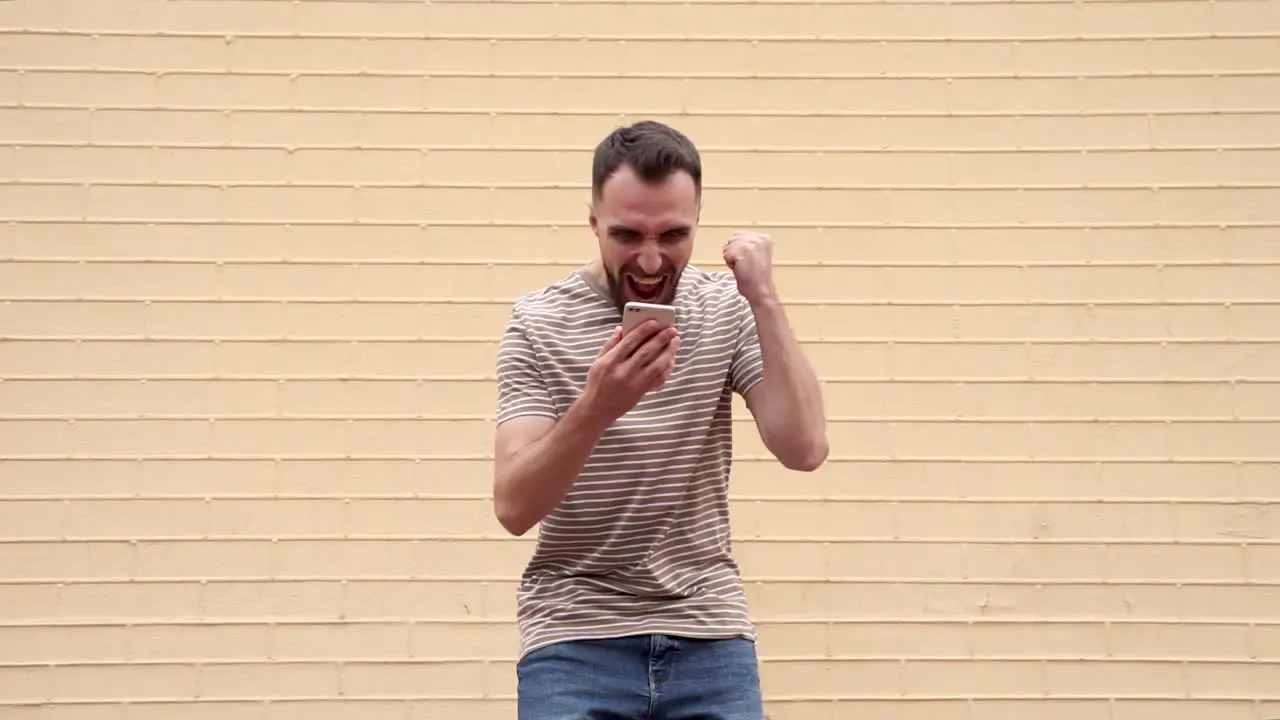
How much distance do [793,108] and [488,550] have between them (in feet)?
6.59

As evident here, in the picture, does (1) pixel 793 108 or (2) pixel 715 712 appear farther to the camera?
(1) pixel 793 108

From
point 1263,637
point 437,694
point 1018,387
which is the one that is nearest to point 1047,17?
point 1018,387

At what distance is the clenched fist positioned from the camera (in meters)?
3.04

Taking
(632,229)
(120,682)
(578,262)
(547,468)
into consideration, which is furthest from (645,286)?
(120,682)

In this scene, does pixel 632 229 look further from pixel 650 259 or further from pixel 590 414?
pixel 590 414

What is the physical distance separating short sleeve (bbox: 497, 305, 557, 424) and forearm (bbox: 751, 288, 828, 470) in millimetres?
475

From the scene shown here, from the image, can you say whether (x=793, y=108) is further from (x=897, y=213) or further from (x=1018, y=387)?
(x=1018, y=387)

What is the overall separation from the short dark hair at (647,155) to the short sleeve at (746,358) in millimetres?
341

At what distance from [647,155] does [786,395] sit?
60 cm

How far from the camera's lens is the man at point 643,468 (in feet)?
9.73

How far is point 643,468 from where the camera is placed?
3059 millimetres

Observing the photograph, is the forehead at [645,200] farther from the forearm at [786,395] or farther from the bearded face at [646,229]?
the forearm at [786,395]

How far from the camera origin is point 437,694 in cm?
509

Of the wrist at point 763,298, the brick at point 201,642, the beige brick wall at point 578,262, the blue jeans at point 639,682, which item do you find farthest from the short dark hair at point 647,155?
the brick at point 201,642
